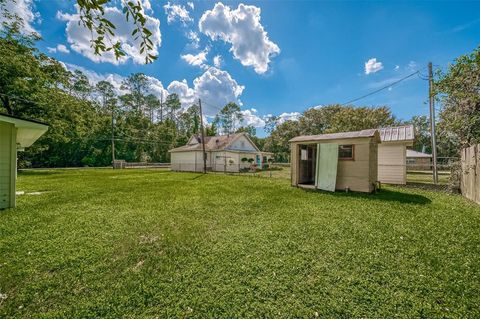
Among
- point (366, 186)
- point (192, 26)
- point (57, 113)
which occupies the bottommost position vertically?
point (366, 186)

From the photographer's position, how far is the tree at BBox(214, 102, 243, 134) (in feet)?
137

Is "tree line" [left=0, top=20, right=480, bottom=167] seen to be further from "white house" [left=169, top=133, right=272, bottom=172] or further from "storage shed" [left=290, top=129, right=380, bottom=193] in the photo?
"white house" [left=169, top=133, right=272, bottom=172]

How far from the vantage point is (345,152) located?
25.5 feet

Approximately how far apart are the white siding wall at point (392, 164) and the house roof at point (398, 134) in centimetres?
34

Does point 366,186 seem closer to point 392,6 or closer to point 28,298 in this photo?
point 392,6

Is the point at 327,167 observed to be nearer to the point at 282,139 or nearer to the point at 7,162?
the point at 7,162

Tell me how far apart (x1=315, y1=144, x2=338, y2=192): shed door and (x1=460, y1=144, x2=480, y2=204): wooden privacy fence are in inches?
140

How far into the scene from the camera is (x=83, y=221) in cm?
435

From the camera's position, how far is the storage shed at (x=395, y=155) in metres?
9.52

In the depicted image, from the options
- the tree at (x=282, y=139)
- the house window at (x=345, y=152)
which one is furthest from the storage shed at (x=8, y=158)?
the tree at (x=282, y=139)

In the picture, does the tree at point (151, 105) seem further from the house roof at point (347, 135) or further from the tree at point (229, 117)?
the house roof at point (347, 135)

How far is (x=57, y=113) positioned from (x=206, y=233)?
20.5m

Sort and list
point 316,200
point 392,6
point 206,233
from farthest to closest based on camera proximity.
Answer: point 392,6
point 316,200
point 206,233

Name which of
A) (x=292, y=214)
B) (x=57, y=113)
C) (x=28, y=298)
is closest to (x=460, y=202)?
(x=292, y=214)
